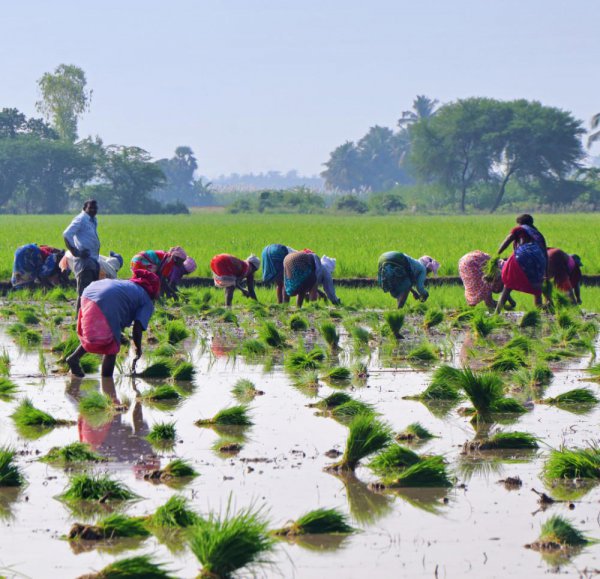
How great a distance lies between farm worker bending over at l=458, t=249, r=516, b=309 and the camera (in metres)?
15.2

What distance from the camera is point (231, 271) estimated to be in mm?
16047

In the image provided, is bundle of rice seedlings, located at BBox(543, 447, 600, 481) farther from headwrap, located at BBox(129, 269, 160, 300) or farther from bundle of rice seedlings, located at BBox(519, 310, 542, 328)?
bundle of rice seedlings, located at BBox(519, 310, 542, 328)

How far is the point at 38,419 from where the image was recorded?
25.1ft

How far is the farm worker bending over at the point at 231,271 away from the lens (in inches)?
628

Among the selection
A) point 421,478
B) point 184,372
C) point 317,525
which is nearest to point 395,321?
point 184,372

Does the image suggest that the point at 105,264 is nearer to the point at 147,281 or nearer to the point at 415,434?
the point at 147,281

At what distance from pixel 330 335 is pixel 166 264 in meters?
4.89

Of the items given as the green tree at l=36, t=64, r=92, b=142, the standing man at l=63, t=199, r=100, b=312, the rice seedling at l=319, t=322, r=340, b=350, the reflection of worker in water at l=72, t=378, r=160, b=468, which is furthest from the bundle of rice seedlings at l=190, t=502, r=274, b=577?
A: the green tree at l=36, t=64, r=92, b=142

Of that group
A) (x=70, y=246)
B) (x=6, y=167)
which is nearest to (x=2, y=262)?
(x=70, y=246)

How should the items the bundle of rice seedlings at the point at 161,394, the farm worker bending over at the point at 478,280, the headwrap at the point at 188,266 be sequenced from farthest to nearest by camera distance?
the headwrap at the point at 188,266
the farm worker bending over at the point at 478,280
the bundle of rice seedlings at the point at 161,394

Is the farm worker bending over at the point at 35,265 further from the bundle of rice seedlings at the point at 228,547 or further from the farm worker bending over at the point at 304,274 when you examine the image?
the bundle of rice seedlings at the point at 228,547

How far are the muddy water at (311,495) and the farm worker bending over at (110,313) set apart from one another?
368 mm

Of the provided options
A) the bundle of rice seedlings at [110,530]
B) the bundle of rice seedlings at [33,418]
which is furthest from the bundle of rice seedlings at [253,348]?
the bundle of rice seedlings at [110,530]

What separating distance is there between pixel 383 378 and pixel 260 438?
2.70 metres
